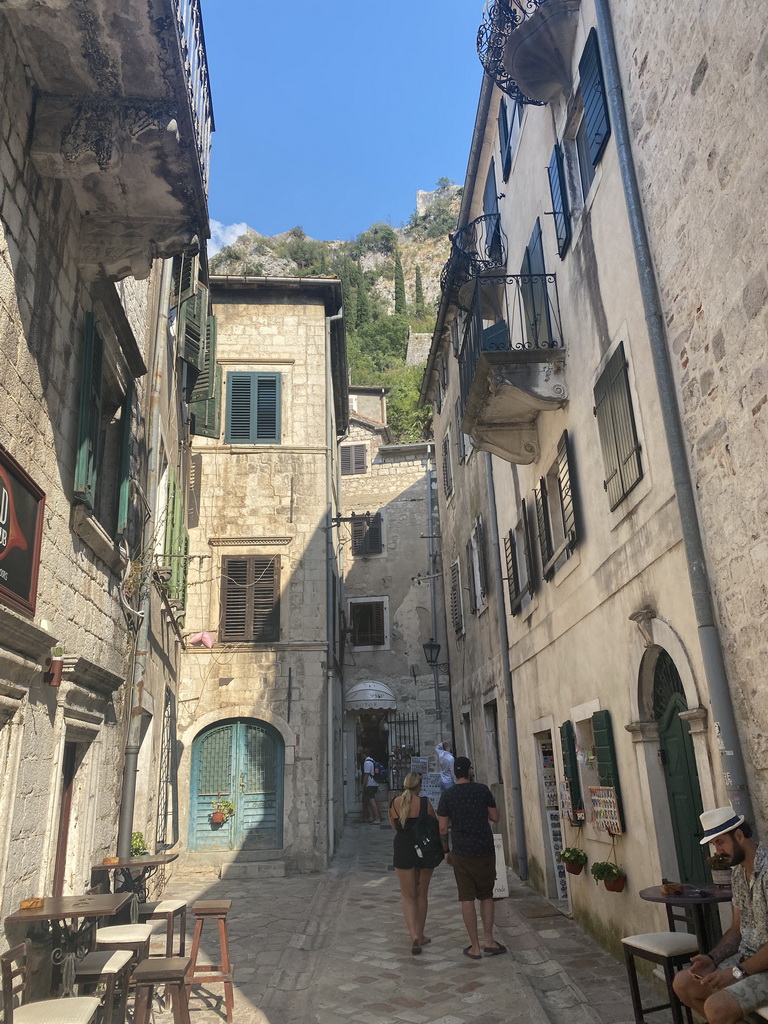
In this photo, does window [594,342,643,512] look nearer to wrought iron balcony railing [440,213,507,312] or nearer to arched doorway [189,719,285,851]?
wrought iron balcony railing [440,213,507,312]

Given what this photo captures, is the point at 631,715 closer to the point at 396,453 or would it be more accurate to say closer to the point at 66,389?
the point at 66,389

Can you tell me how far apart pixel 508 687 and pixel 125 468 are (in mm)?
7011

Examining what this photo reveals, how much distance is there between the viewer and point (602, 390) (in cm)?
696

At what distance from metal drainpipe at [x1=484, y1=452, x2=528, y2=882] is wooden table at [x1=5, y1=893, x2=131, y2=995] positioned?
Answer: 23.7 feet

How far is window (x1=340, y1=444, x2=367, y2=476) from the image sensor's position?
29.5m

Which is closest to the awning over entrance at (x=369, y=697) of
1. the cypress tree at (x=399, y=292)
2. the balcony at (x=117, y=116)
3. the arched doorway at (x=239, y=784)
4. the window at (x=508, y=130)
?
the arched doorway at (x=239, y=784)

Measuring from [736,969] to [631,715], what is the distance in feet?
9.98

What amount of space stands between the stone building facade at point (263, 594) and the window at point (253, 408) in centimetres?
2

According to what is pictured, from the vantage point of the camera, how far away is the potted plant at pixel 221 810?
43.7 feet

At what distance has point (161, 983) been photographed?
4770 millimetres

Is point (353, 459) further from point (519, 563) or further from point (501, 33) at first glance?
point (501, 33)

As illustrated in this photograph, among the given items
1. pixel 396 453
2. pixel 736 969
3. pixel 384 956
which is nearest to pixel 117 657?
pixel 384 956

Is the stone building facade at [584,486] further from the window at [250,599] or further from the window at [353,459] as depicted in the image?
the window at [353,459]

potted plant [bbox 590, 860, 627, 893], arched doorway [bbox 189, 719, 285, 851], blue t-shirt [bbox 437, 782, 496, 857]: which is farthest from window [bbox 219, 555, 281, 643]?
potted plant [bbox 590, 860, 627, 893]
